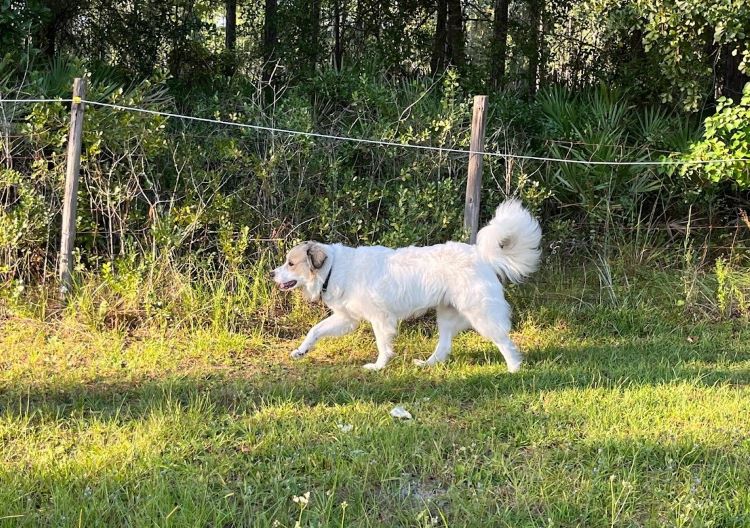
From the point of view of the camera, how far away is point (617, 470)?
3332 millimetres

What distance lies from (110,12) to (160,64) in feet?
3.49

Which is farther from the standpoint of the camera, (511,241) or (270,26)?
(270,26)

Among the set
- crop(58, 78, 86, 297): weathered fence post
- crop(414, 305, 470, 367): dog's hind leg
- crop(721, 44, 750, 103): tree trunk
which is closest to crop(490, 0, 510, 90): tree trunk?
crop(721, 44, 750, 103): tree trunk

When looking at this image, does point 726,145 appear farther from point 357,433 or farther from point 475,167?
point 357,433

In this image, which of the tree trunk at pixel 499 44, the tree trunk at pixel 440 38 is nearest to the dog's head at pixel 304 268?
the tree trunk at pixel 499 44

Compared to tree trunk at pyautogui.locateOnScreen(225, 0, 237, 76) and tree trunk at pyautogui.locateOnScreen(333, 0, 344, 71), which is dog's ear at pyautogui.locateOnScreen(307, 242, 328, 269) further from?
tree trunk at pyautogui.locateOnScreen(333, 0, 344, 71)

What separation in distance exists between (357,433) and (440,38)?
10.1 m

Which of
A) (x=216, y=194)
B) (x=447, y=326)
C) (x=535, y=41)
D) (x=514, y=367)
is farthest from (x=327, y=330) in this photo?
(x=535, y=41)

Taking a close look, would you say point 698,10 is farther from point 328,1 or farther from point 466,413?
point 328,1

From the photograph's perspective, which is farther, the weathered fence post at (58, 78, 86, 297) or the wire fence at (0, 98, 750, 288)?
the wire fence at (0, 98, 750, 288)

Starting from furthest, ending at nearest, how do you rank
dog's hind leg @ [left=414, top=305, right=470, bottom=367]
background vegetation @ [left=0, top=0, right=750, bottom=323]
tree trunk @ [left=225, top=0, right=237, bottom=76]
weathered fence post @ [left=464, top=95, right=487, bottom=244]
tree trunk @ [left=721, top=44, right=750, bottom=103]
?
tree trunk @ [left=225, top=0, right=237, bottom=76] < tree trunk @ [left=721, top=44, right=750, bottom=103] < weathered fence post @ [left=464, top=95, right=487, bottom=244] < background vegetation @ [left=0, top=0, right=750, bottom=323] < dog's hind leg @ [left=414, top=305, right=470, bottom=367]

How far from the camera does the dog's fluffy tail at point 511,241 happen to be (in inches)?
200

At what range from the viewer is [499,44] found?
11852mm

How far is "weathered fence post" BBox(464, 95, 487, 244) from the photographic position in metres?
6.28
